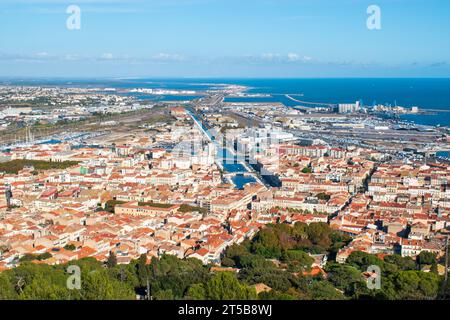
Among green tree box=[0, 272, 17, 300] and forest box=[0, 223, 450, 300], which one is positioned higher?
green tree box=[0, 272, 17, 300]

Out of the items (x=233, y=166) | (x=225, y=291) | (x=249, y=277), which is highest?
(x=225, y=291)

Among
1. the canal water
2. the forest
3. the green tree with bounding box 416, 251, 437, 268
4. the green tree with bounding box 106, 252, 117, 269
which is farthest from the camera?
the canal water

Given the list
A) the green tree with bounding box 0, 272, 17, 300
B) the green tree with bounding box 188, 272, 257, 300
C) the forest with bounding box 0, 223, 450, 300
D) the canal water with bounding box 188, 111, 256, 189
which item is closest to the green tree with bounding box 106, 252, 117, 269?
the forest with bounding box 0, 223, 450, 300

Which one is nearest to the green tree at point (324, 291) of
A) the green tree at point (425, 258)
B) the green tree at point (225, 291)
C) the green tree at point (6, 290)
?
the green tree at point (225, 291)

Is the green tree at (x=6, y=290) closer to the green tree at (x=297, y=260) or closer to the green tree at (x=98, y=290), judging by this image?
the green tree at (x=98, y=290)

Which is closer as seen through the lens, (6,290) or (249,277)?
(6,290)

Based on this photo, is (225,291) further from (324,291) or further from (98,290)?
(324,291)

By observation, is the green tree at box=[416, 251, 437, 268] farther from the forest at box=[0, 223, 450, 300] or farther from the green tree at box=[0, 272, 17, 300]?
the green tree at box=[0, 272, 17, 300]

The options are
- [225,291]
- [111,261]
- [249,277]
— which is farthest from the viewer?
[111,261]

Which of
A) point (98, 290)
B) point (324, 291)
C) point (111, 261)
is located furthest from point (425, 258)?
point (98, 290)

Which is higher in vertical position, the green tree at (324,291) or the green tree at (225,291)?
the green tree at (225,291)

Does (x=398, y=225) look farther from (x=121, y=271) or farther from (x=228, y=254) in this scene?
(x=121, y=271)

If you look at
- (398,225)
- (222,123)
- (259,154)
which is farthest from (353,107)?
(398,225)
